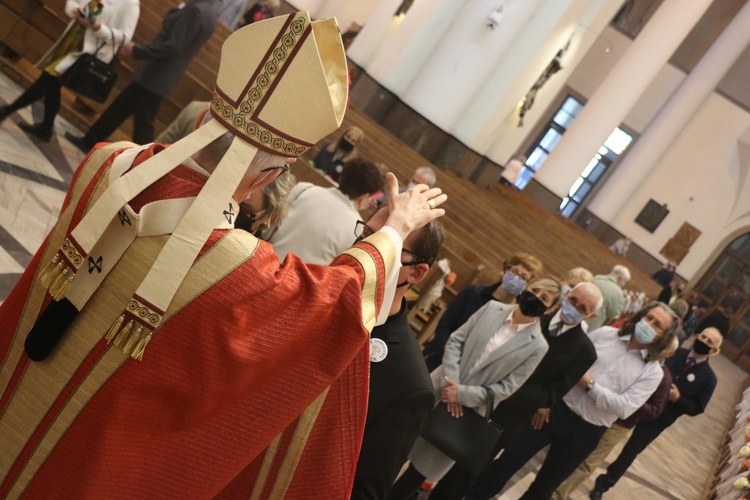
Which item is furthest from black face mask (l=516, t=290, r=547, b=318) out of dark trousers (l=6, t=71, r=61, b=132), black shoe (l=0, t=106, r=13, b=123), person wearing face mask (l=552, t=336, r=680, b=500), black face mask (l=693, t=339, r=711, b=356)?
black shoe (l=0, t=106, r=13, b=123)

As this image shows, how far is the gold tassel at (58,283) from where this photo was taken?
162 cm

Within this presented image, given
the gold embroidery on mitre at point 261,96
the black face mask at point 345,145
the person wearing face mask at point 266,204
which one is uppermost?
the gold embroidery on mitre at point 261,96

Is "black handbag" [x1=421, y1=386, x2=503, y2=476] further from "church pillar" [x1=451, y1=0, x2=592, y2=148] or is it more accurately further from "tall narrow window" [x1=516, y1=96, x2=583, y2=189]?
"tall narrow window" [x1=516, y1=96, x2=583, y2=189]

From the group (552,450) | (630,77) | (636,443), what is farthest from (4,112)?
(630,77)

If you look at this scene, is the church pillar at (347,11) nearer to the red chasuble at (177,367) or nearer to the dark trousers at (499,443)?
the dark trousers at (499,443)

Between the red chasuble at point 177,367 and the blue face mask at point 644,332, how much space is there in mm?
3701

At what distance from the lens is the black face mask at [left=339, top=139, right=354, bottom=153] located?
7.62 metres

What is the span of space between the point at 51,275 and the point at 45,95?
16.7 feet

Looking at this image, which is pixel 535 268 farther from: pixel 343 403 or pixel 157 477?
pixel 157 477

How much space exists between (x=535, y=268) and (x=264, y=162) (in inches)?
151

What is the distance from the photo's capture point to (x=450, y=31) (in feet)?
51.2

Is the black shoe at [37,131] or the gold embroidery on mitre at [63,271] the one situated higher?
the gold embroidery on mitre at [63,271]

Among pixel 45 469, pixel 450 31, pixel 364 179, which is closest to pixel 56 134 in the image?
pixel 364 179

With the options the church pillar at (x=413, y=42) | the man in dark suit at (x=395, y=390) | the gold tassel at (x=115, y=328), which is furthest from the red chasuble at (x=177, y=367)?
the church pillar at (x=413, y=42)
